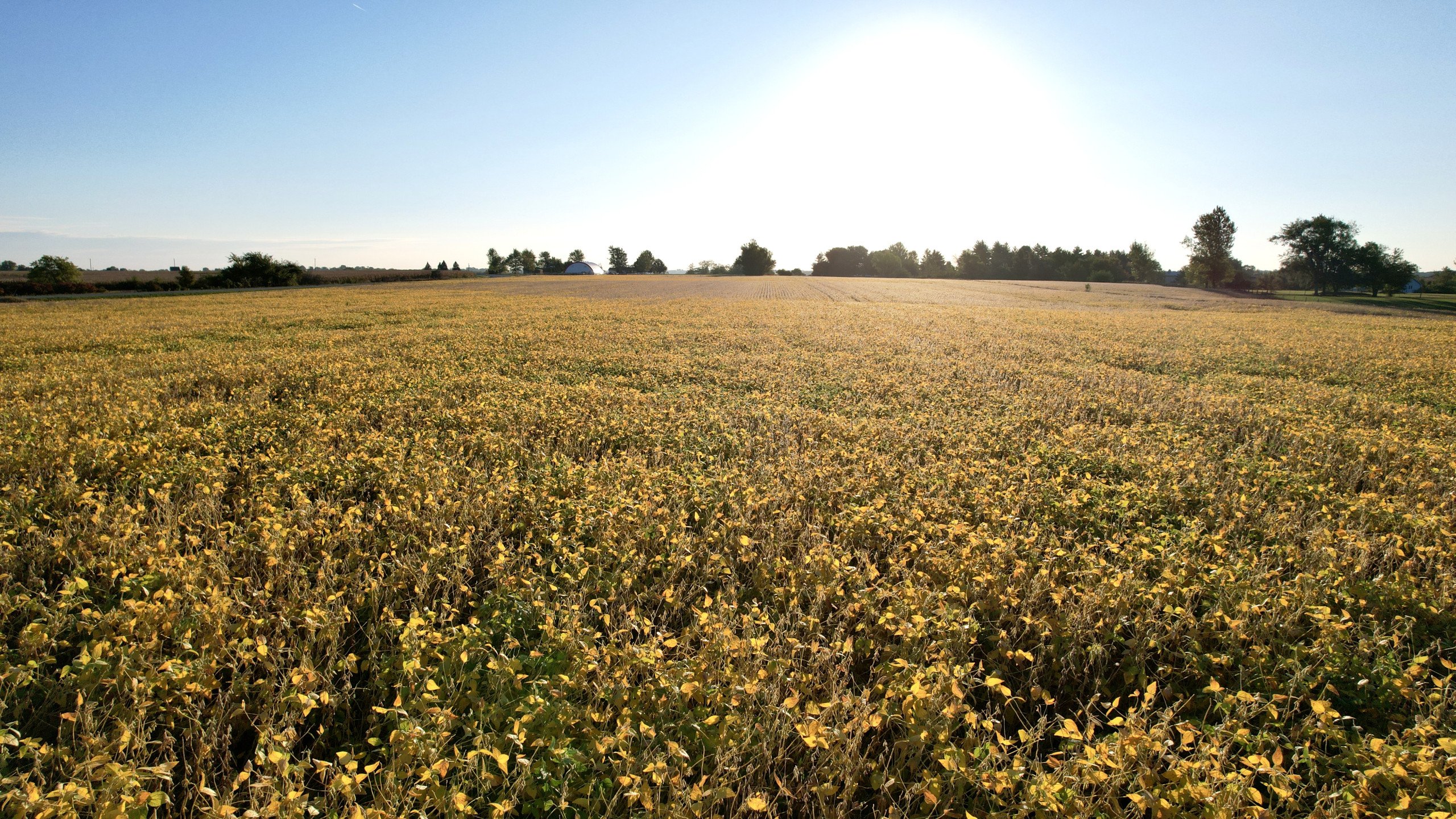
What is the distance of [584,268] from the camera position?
5817 inches

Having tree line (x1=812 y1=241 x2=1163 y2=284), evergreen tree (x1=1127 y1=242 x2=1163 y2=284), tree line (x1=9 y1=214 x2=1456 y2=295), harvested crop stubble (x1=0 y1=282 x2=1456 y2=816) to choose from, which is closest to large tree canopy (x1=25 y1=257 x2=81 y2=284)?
tree line (x1=9 y1=214 x2=1456 y2=295)

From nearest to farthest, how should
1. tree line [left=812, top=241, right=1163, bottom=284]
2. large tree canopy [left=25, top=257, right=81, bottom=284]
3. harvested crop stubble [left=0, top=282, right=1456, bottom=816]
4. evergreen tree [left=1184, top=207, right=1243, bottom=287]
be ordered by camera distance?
harvested crop stubble [left=0, top=282, right=1456, bottom=816], large tree canopy [left=25, top=257, right=81, bottom=284], evergreen tree [left=1184, top=207, right=1243, bottom=287], tree line [left=812, top=241, right=1163, bottom=284]

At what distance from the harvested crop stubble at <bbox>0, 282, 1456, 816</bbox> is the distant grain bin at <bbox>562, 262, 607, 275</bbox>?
471 feet

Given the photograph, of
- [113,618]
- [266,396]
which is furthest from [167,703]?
[266,396]

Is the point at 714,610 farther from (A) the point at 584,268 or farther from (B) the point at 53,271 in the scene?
(A) the point at 584,268

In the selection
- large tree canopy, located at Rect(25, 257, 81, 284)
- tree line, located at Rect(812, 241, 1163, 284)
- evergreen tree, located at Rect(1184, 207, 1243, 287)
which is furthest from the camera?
tree line, located at Rect(812, 241, 1163, 284)

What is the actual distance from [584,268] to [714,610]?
500 feet

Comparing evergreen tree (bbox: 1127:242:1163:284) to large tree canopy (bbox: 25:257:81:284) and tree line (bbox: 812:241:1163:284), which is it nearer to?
Result: tree line (bbox: 812:241:1163:284)

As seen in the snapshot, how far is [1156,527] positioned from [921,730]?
4.08 m

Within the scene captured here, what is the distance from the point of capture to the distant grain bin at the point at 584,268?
146 m

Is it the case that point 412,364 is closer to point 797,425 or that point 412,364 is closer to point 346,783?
point 797,425

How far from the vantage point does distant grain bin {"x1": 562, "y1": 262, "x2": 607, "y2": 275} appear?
146500 mm

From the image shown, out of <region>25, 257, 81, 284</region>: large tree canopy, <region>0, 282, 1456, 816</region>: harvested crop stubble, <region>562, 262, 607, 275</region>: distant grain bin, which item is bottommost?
<region>0, 282, 1456, 816</region>: harvested crop stubble

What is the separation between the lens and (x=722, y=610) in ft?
13.2
